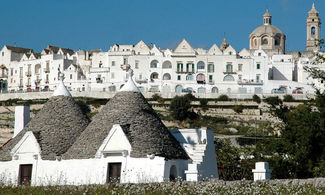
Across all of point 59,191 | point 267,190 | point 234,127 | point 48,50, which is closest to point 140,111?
point 59,191

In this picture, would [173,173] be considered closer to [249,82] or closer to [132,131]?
[132,131]

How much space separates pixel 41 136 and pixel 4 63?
108653 mm

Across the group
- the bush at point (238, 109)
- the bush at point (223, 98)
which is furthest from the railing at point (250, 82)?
the bush at point (238, 109)

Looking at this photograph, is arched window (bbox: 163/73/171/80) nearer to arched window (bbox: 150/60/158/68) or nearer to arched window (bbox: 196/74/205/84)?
arched window (bbox: 150/60/158/68)

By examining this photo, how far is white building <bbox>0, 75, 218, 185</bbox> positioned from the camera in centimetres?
2492

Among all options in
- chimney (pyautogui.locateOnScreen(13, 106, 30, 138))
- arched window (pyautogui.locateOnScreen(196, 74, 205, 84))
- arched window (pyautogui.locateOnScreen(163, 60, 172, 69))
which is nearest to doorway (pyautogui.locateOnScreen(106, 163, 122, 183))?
chimney (pyautogui.locateOnScreen(13, 106, 30, 138))

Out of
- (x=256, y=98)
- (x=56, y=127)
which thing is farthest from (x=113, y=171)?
(x=256, y=98)

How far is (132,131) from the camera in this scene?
2564cm

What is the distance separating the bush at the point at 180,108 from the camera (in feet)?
302

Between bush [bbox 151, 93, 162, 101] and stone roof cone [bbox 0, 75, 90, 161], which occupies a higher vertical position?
bush [bbox 151, 93, 162, 101]

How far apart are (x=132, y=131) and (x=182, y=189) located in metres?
6.12

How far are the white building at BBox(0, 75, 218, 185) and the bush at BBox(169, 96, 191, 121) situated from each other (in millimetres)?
62895

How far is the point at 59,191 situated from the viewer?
2062cm

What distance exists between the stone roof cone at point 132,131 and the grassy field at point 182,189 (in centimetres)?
385
